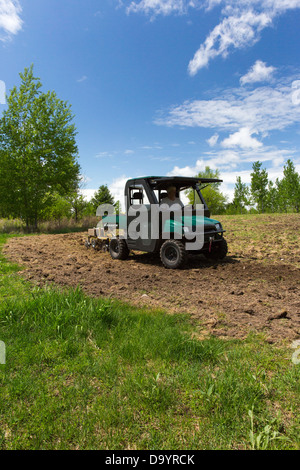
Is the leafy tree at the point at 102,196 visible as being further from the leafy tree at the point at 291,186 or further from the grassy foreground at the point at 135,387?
the grassy foreground at the point at 135,387

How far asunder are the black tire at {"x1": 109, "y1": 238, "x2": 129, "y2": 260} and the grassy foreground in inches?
185

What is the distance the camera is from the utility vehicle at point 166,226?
6914 millimetres

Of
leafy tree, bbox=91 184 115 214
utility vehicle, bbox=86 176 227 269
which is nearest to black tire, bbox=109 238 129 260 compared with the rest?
utility vehicle, bbox=86 176 227 269

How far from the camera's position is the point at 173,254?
7.11 m

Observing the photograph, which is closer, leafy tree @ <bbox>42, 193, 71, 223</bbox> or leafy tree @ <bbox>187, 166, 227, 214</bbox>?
leafy tree @ <bbox>42, 193, 71, 223</bbox>

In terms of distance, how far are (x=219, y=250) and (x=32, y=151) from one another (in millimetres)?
16077

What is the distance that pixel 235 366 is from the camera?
265 cm

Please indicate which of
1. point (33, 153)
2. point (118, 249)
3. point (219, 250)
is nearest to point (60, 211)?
point (33, 153)

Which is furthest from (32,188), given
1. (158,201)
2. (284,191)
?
(284,191)

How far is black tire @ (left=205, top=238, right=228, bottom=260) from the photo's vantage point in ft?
25.3

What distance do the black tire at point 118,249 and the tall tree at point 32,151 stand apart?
12.8 metres

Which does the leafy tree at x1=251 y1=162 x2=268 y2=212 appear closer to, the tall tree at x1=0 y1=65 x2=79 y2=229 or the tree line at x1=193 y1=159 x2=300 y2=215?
the tree line at x1=193 y1=159 x2=300 y2=215

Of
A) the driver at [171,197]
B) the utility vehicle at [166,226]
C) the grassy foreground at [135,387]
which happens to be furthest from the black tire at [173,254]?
the grassy foreground at [135,387]
